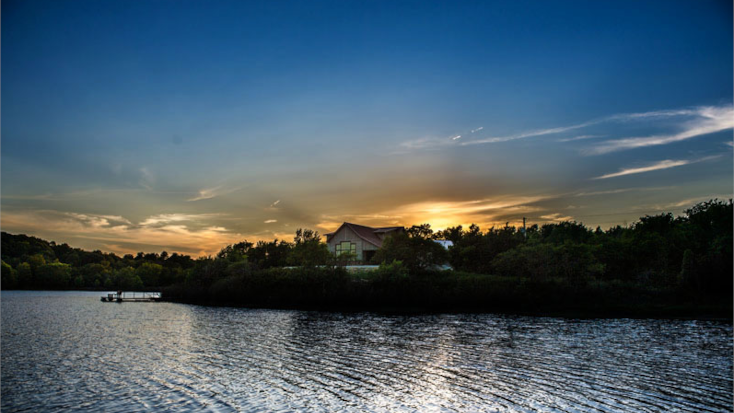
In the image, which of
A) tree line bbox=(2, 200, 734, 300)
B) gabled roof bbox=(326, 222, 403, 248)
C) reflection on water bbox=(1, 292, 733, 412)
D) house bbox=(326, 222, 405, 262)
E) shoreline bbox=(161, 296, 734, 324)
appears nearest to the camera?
reflection on water bbox=(1, 292, 733, 412)

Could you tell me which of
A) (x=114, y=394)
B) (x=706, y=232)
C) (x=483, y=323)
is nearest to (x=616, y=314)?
(x=483, y=323)

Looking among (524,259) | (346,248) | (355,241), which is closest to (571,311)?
(524,259)

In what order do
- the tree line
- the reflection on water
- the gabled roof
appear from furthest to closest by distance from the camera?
the gabled roof
the tree line
the reflection on water

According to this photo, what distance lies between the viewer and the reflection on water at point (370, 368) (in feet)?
49.6

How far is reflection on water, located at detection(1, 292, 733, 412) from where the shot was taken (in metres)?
15.1

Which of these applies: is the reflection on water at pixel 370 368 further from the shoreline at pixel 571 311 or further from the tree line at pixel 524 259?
the tree line at pixel 524 259

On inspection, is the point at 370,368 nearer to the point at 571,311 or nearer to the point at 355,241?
the point at 571,311

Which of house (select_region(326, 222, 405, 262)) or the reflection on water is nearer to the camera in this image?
the reflection on water

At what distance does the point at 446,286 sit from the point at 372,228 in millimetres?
30776

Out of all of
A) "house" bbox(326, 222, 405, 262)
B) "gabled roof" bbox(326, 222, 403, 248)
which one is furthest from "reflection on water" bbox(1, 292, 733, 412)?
"gabled roof" bbox(326, 222, 403, 248)

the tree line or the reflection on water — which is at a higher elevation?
the tree line

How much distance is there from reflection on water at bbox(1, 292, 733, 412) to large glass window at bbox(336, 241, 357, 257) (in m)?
36.4

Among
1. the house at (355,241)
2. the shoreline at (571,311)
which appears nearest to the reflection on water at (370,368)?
the shoreline at (571,311)

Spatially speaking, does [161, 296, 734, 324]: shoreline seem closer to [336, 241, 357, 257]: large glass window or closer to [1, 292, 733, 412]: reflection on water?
[1, 292, 733, 412]: reflection on water
